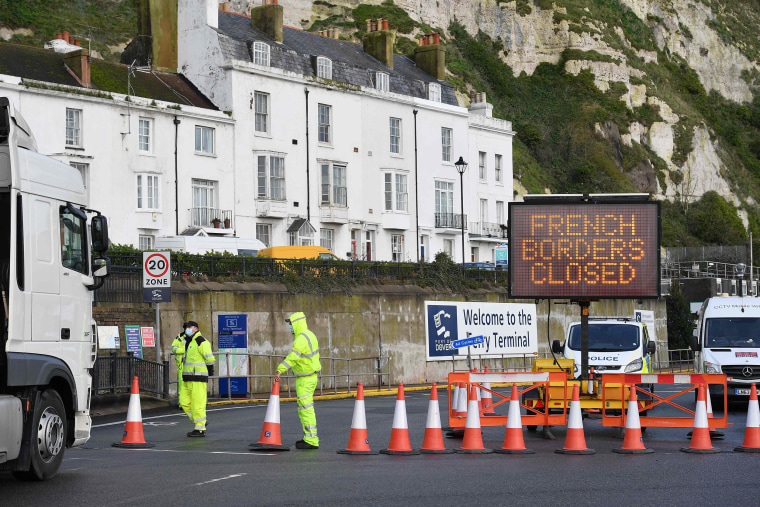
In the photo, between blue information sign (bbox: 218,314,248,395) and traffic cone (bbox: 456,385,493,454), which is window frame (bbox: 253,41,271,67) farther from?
traffic cone (bbox: 456,385,493,454)

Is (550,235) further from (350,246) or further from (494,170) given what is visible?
(494,170)

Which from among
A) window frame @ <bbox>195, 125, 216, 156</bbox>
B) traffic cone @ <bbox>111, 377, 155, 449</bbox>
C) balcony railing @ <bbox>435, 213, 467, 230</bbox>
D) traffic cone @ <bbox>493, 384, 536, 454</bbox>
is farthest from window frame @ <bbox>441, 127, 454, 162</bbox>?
traffic cone @ <bbox>493, 384, 536, 454</bbox>

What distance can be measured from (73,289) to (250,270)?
22.4 meters

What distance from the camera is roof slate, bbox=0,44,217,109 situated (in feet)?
148

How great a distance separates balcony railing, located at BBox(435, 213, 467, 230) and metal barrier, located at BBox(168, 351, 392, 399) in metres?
22.7

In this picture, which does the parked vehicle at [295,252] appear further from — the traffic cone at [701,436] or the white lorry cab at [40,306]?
the white lorry cab at [40,306]

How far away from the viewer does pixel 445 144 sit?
6144 cm

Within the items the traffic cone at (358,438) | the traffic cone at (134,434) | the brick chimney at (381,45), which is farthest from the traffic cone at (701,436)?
the brick chimney at (381,45)

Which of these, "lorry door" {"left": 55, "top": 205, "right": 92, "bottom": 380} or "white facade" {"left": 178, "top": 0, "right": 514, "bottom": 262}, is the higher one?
"white facade" {"left": 178, "top": 0, "right": 514, "bottom": 262}

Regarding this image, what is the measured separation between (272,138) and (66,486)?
40.8 m

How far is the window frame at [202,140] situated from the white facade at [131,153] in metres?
0.09

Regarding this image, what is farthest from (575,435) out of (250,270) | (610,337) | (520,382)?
(250,270)

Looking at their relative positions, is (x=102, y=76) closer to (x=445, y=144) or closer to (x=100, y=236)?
(x=445, y=144)

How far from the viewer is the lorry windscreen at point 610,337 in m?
25.5
